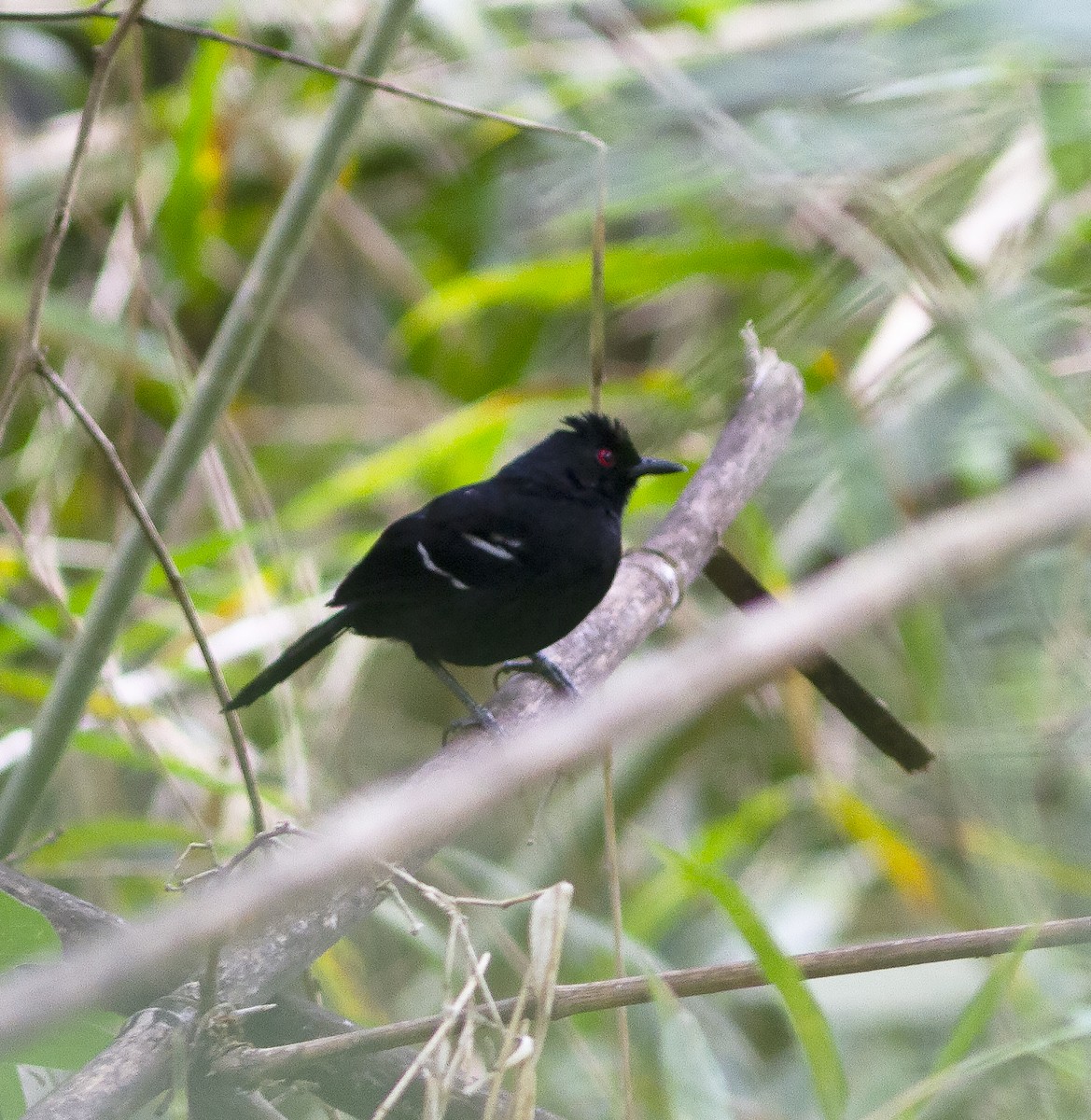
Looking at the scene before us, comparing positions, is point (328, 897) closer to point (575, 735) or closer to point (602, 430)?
point (575, 735)

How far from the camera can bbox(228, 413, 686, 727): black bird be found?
5.90 feet

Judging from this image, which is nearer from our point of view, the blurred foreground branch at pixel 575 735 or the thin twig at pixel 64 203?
the blurred foreground branch at pixel 575 735

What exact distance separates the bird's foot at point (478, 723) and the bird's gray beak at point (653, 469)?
52cm

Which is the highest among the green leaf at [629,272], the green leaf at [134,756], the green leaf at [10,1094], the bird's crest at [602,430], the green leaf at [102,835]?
the green leaf at [629,272]

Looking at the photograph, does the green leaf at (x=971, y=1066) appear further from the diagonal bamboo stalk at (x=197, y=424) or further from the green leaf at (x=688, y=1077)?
the diagonal bamboo stalk at (x=197, y=424)

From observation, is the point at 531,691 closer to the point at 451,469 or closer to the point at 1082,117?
the point at 451,469

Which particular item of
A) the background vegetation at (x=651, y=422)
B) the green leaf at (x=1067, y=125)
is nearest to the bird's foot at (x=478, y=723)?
the background vegetation at (x=651, y=422)

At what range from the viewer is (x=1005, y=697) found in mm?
1850

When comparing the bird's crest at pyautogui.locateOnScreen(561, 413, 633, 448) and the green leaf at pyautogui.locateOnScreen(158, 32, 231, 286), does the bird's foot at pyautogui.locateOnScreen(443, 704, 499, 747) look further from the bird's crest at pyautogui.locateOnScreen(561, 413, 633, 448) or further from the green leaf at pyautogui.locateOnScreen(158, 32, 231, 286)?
the green leaf at pyautogui.locateOnScreen(158, 32, 231, 286)

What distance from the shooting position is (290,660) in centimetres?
184

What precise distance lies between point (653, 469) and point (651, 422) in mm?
132

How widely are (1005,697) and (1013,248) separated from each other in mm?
870

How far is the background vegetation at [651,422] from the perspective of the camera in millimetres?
1612

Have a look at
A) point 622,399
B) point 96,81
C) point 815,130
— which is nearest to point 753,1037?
point 622,399
